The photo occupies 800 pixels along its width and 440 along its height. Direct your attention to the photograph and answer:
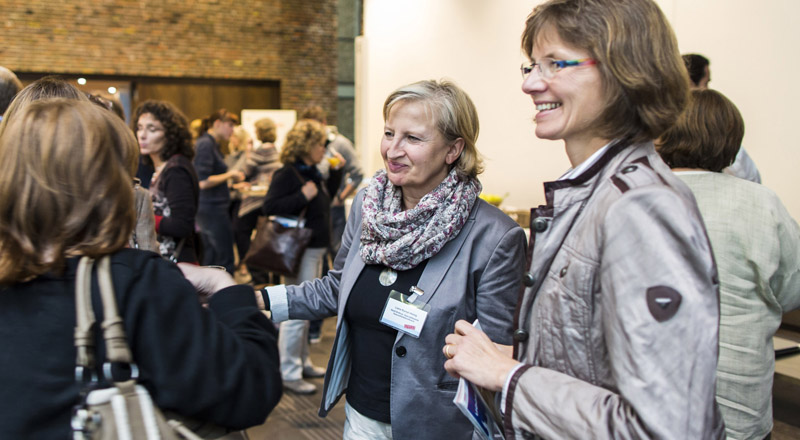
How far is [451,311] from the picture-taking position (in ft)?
5.90

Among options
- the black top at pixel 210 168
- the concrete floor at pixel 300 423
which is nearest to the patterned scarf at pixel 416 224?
the concrete floor at pixel 300 423

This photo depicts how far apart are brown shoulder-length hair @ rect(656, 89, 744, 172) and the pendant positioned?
100cm

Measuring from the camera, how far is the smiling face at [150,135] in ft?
11.5

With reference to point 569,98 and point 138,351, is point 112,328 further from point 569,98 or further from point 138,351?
point 569,98

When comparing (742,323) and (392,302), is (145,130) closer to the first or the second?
(392,302)

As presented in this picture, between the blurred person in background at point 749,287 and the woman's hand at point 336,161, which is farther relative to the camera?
the woman's hand at point 336,161

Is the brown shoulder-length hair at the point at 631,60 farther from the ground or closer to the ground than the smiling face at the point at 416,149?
farther from the ground

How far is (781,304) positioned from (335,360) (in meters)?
1.36

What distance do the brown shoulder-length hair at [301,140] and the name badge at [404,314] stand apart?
281 cm

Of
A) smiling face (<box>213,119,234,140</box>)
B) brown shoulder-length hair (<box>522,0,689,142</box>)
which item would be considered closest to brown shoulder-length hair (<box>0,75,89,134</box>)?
brown shoulder-length hair (<box>522,0,689,142</box>)

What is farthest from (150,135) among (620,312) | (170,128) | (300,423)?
(620,312)

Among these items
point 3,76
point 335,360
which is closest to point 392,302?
point 335,360

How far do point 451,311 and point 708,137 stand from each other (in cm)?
106

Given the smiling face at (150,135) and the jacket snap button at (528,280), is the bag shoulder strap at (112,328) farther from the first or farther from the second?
the smiling face at (150,135)
